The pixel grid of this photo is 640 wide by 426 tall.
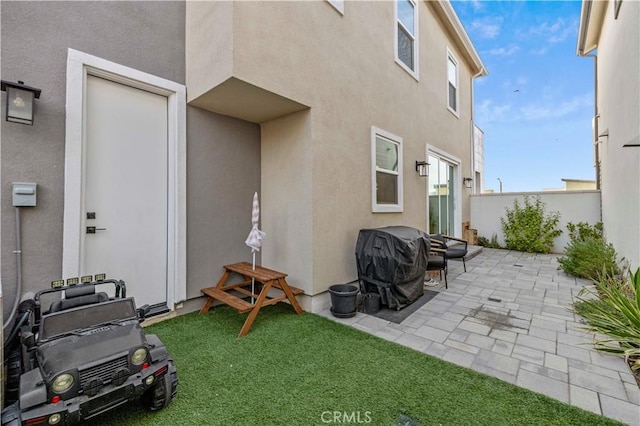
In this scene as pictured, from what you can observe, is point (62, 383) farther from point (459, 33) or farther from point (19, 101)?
point (459, 33)

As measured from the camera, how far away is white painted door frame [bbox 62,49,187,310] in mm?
2750

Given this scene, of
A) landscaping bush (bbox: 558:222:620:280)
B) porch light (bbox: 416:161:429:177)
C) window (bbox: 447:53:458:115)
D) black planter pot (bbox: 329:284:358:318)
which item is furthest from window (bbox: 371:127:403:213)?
window (bbox: 447:53:458:115)

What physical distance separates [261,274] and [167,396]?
67.4 inches

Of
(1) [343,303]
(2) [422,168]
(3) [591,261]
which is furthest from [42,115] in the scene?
(3) [591,261]

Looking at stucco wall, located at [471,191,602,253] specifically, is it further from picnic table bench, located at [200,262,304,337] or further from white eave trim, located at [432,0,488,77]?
picnic table bench, located at [200,262,304,337]

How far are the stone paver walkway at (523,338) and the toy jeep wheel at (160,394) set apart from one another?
81.3 inches

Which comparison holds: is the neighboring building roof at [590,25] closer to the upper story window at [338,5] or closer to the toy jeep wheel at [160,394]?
the upper story window at [338,5]

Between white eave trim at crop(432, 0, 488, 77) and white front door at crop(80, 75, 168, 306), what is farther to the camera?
white eave trim at crop(432, 0, 488, 77)

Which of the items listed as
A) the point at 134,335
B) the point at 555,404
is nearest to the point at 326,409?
the point at 134,335

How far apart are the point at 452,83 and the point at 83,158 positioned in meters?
9.57

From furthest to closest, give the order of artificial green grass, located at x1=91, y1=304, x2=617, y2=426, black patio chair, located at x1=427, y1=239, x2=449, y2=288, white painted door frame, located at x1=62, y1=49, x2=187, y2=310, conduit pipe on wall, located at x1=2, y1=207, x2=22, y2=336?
black patio chair, located at x1=427, y1=239, x2=449, y2=288 → white painted door frame, located at x1=62, y1=49, x2=187, y2=310 → conduit pipe on wall, located at x1=2, y1=207, x2=22, y2=336 → artificial green grass, located at x1=91, y1=304, x2=617, y2=426

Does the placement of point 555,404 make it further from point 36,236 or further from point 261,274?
point 36,236

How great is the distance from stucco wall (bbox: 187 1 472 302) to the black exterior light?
5.14ft

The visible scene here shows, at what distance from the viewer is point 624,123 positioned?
14.8 feet
